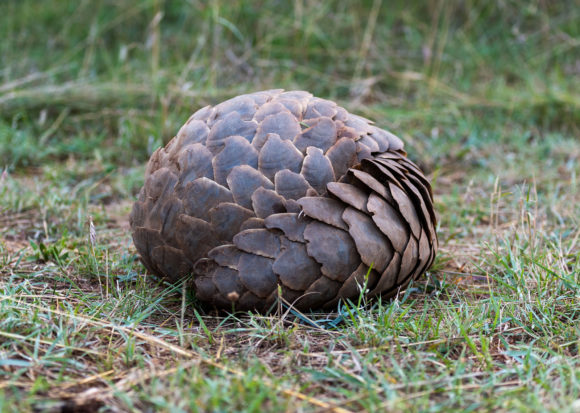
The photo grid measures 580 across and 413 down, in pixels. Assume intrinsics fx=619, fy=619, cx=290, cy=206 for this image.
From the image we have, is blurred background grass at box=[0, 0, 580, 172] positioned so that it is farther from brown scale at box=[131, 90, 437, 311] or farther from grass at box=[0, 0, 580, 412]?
brown scale at box=[131, 90, 437, 311]

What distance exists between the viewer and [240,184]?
1.73 meters

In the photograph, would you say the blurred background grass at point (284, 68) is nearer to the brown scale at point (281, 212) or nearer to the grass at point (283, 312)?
the grass at point (283, 312)

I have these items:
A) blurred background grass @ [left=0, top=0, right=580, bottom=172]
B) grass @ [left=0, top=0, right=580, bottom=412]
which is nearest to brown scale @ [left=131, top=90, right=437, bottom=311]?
grass @ [left=0, top=0, right=580, bottom=412]

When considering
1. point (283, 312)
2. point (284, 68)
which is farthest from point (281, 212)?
point (284, 68)

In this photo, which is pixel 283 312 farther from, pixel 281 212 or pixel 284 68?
pixel 284 68

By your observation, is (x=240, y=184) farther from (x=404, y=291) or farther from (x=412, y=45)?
(x=412, y=45)

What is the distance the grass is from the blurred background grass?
0.02 m

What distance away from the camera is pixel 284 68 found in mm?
4453

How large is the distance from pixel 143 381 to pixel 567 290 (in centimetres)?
130

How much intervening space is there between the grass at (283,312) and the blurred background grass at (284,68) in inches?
0.6

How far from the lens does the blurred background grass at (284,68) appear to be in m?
3.79

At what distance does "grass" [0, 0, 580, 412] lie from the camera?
135 cm

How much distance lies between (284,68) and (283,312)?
2.98m

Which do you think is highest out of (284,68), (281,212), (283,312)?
(284,68)
